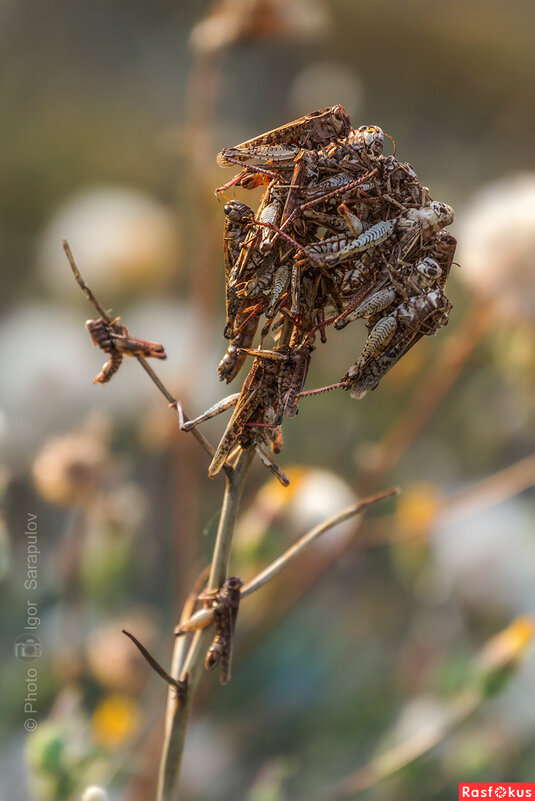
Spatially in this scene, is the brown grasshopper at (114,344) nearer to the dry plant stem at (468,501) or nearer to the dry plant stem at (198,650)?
the dry plant stem at (198,650)

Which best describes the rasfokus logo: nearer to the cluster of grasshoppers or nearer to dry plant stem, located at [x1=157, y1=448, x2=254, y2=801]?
dry plant stem, located at [x1=157, y1=448, x2=254, y2=801]

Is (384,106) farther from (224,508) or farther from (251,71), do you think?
(224,508)

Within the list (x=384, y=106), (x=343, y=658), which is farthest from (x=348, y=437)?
(x=384, y=106)

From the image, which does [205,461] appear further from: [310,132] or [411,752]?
[310,132]

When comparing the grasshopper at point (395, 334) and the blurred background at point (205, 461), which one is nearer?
the grasshopper at point (395, 334)

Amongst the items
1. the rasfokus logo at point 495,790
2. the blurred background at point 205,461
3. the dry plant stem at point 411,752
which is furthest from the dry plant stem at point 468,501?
the rasfokus logo at point 495,790

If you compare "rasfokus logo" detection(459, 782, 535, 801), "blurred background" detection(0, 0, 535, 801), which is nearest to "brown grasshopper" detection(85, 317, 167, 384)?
"blurred background" detection(0, 0, 535, 801)
